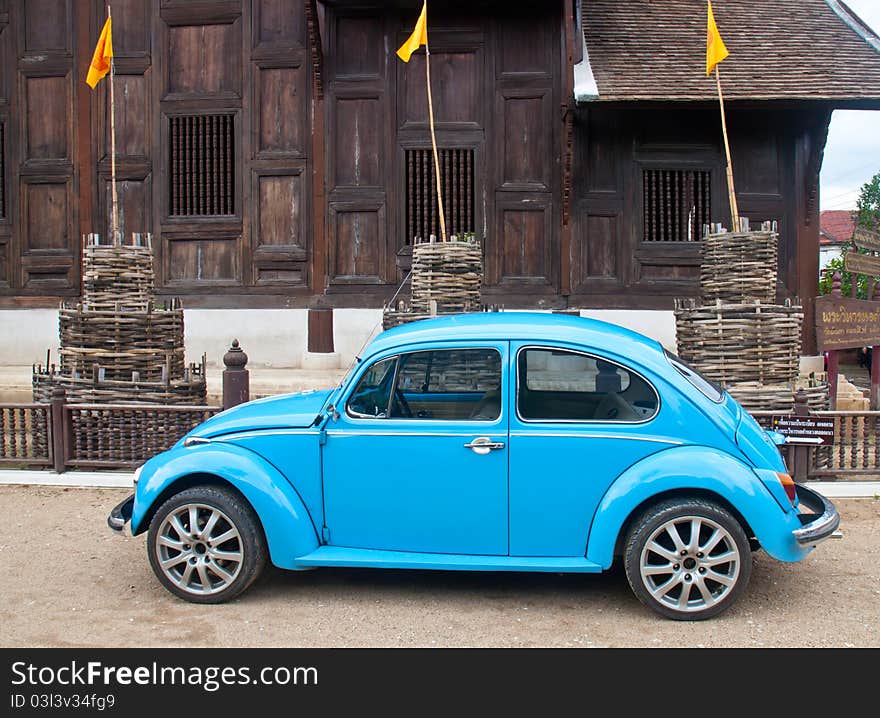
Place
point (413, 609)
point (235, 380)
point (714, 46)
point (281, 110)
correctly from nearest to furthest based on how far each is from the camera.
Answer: point (413, 609)
point (235, 380)
point (714, 46)
point (281, 110)

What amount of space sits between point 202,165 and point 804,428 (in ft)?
33.8

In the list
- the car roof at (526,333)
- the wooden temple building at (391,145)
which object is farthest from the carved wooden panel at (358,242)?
the car roof at (526,333)

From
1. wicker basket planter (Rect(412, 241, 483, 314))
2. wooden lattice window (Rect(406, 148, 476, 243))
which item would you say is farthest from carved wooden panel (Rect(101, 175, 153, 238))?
wicker basket planter (Rect(412, 241, 483, 314))

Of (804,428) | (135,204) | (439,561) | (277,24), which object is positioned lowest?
(439,561)

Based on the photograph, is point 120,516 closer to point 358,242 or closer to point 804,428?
point 804,428

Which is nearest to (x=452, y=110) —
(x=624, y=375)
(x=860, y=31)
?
(x=860, y=31)

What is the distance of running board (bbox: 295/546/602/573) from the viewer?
191 inches

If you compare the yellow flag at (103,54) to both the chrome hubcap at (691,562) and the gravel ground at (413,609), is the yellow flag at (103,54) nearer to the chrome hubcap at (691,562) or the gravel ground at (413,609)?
the gravel ground at (413,609)

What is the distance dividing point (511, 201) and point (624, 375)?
348 inches

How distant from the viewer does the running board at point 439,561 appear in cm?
484

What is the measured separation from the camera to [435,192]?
1344cm

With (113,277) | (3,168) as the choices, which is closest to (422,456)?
(113,277)

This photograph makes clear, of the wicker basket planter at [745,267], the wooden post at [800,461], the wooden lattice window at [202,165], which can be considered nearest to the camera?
the wooden post at [800,461]

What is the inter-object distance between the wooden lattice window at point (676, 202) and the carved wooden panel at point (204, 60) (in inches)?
264
